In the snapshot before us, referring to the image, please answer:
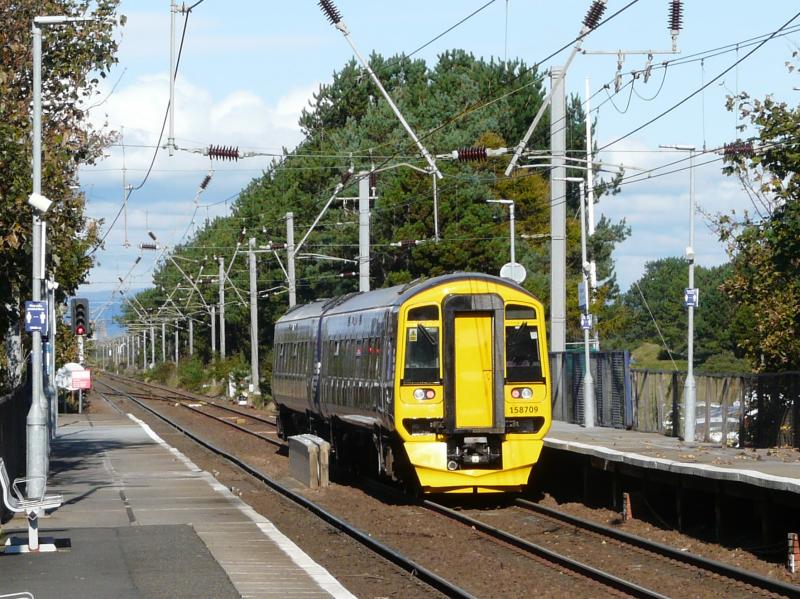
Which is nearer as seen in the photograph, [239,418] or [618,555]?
[618,555]

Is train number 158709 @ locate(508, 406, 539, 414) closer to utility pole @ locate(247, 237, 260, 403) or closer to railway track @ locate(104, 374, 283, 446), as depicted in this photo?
railway track @ locate(104, 374, 283, 446)

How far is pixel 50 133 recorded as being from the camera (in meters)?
25.4

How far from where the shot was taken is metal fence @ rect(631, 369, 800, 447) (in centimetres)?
2467

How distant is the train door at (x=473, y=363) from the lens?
2038 centimetres

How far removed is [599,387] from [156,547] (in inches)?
706

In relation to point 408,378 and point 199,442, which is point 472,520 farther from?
point 199,442

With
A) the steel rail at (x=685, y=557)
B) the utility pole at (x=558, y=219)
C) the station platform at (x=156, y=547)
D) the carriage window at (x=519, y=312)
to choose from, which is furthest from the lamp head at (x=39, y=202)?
the utility pole at (x=558, y=219)

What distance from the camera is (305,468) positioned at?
2509cm

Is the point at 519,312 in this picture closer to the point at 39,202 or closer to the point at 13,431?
the point at 39,202

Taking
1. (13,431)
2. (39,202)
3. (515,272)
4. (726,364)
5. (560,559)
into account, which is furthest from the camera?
(726,364)

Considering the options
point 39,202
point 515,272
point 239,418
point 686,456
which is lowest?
point 239,418

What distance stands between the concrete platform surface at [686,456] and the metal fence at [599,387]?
4.17ft

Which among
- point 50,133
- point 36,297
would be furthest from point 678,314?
point 36,297

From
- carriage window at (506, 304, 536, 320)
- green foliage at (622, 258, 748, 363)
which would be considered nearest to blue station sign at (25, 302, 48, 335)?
carriage window at (506, 304, 536, 320)
